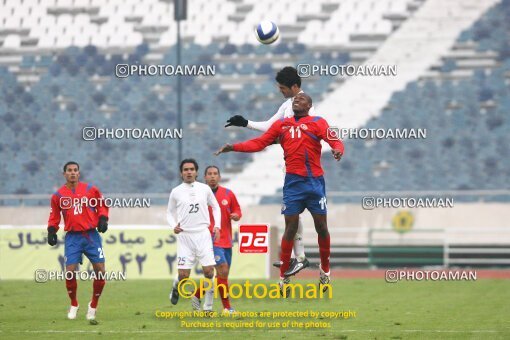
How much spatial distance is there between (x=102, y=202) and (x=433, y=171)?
16.7 m

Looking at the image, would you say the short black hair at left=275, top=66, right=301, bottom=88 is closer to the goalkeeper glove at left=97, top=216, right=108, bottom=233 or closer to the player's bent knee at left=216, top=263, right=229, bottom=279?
the goalkeeper glove at left=97, top=216, right=108, bottom=233

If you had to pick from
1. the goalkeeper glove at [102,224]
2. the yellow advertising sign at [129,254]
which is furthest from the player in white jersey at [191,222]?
the yellow advertising sign at [129,254]

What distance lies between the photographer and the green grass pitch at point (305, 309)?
1351cm

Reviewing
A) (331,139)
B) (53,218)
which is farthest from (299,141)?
(53,218)

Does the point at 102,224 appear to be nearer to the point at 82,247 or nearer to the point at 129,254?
Answer: the point at 82,247

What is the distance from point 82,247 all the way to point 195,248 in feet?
5.14

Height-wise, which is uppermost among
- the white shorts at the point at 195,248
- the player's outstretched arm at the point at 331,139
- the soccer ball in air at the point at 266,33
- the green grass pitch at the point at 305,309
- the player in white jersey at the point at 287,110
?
the soccer ball in air at the point at 266,33

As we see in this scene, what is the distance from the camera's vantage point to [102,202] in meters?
15.4

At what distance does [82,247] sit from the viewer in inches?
610

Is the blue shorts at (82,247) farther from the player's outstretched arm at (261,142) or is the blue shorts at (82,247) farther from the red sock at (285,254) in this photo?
the player's outstretched arm at (261,142)

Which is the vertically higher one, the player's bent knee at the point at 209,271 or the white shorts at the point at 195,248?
the white shorts at the point at 195,248

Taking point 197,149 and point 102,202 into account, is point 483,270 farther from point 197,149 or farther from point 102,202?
point 102,202

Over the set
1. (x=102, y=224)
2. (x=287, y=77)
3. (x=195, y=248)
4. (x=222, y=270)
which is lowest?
(x=222, y=270)

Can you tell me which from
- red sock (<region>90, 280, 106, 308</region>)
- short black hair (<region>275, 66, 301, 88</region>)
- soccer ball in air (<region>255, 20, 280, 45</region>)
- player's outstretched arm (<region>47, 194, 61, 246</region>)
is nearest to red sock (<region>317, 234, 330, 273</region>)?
short black hair (<region>275, 66, 301, 88</region>)
